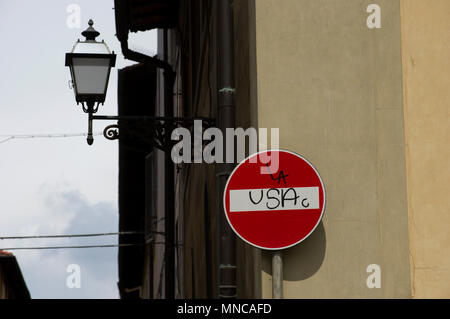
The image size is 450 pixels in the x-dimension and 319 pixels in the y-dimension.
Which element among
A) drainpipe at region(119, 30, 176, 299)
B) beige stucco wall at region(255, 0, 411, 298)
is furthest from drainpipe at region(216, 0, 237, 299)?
drainpipe at region(119, 30, 176, 299)

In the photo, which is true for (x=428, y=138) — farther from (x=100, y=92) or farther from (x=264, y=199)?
(x=100, y=92)

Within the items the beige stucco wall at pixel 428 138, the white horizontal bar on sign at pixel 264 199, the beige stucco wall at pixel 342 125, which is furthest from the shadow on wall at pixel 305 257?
the beige stucco wall at pixel 428 138

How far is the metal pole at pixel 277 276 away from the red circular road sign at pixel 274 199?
0.08m

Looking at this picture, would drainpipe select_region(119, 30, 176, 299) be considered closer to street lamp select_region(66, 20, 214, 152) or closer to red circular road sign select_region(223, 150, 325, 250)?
street lamp select_region(66, 20, 214, 152)

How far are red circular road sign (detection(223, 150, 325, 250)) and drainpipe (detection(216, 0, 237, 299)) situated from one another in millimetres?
105

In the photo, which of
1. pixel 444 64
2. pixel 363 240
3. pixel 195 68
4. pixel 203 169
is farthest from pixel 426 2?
pixel 195 68

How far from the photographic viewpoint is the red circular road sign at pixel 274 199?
653 centimetres

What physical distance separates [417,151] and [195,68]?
8831mm

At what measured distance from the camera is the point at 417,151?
735cm

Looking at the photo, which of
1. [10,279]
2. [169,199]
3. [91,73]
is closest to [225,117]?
[91,73]

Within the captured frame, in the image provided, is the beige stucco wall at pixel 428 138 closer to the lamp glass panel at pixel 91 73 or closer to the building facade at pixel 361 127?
the building facade at pixel 361 127

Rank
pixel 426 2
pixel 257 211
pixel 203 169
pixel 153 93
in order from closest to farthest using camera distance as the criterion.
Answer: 1. pixel 257 211
2. pixel 426 2
3. pixel 203 169
4. pixel 153 93

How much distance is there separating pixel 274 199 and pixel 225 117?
27.1 inches
